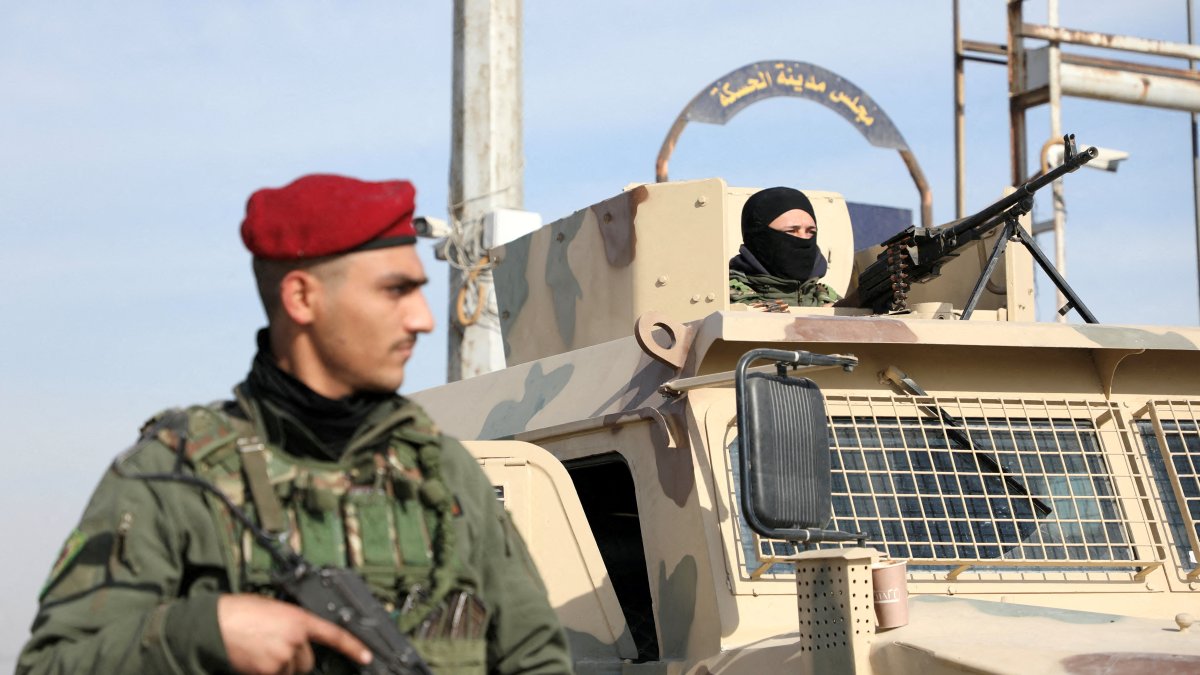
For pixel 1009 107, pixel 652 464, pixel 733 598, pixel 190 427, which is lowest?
A: pixel 733 598

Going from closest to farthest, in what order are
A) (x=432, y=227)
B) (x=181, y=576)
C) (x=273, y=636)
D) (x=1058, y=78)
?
(x=273, y=636) < (x=181, y=576) < (x=432, y=227) < (x=1058, y=78)

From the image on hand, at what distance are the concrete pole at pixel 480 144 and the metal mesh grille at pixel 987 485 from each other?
19.9 feet

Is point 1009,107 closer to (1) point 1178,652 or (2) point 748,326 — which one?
(2) point 748,326

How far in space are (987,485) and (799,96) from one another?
342 inches

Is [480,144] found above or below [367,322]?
above

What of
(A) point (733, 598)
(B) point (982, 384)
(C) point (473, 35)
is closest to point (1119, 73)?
(C) point (473, 35)

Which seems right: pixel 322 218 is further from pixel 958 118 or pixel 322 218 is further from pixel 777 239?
pixel 958 118

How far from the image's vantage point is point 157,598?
1710 mm

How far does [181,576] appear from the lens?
175 centimetres

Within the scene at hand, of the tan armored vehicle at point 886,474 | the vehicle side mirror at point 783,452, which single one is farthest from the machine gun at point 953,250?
the vehicle side mirror at point 783,452

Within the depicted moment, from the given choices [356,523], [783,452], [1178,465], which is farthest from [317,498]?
[1178,465]

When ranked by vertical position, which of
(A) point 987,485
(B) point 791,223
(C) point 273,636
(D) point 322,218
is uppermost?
(B) point 791,223

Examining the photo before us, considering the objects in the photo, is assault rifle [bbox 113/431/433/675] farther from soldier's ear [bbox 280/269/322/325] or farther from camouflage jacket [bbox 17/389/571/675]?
soldier's ear [bbox 280/269/322/325]

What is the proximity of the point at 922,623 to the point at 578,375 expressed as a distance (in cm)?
142
